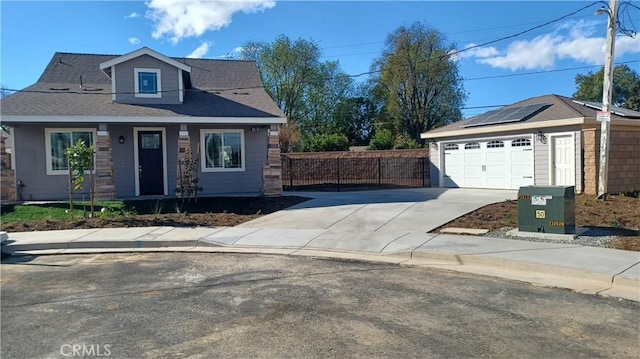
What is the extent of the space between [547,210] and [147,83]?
14900mm

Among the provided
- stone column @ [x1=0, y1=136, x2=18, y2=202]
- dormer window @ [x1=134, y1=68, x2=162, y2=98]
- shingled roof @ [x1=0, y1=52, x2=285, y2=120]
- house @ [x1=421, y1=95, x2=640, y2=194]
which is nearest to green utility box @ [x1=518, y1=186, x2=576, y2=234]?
house @ [x1=421, y1=95, x2=640, y2=194]

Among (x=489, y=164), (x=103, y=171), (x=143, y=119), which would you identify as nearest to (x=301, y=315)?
(x=143, y=119)

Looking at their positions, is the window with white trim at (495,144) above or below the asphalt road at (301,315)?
above

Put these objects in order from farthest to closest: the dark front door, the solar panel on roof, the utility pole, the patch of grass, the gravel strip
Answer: the solar panel on roof < the dark front door < the utility pole < the patch of grass < the gravel strip

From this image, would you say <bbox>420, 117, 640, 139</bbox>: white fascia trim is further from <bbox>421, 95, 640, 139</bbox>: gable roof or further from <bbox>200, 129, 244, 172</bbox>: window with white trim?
<bbox>200, 129, 244, 172</bbox>: window with white trim

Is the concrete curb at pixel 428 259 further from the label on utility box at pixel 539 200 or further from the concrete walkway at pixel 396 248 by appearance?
the label on utility box at pixel 539 200

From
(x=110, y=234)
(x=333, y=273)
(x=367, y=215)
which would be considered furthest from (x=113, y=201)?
(x=333, y=273)

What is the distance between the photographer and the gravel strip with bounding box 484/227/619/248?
9.27 meters

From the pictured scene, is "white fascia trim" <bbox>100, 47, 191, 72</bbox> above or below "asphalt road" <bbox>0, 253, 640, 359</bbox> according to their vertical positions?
above

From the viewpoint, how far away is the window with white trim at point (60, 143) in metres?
17.6

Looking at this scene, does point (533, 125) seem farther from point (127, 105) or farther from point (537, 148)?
point (127, 105)

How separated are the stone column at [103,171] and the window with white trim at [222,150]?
11.3 feet

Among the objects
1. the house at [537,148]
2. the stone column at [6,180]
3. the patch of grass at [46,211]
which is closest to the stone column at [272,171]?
the patch of grass at [46,211]

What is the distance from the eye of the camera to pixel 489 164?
67.2 ft
